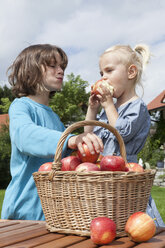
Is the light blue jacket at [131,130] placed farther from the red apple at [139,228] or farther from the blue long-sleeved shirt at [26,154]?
the red apple at [139,228]

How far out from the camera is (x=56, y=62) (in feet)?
8.61

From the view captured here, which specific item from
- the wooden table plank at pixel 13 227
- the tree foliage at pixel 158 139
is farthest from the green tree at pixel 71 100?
the wooden table plank at pixel 13 227

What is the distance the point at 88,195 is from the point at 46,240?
0.30 meters

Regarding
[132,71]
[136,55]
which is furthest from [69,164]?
[136,55]

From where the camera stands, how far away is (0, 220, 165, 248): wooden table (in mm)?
1520

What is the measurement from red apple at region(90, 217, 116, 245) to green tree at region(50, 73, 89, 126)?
2143cm

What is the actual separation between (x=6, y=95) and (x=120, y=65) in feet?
118

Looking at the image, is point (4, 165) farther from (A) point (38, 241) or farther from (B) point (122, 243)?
(B) point (122, 243)

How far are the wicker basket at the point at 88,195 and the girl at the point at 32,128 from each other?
19cm

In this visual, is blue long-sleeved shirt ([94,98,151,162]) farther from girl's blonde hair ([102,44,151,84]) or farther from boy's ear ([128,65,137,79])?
girl's blonde hair ([102,44,151,84])

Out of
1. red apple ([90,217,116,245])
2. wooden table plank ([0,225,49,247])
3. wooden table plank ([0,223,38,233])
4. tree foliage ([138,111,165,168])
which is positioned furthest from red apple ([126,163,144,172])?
tree foliage ([138,111,165,168])

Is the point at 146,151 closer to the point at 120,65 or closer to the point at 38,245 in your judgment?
the point at 120,65

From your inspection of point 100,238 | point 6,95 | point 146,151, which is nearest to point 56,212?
point 100,238

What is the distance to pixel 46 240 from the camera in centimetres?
161
